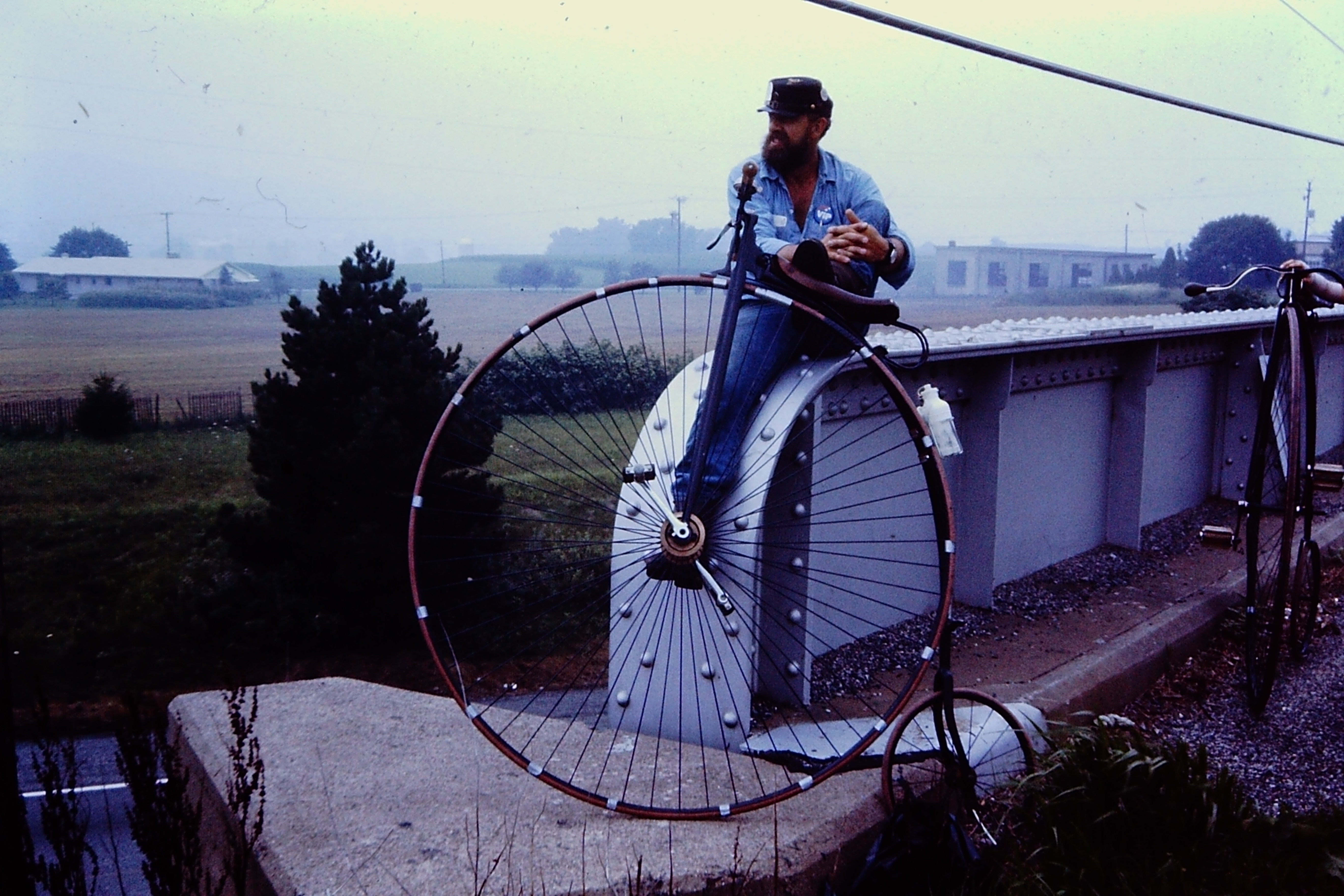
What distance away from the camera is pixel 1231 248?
6.68 meters

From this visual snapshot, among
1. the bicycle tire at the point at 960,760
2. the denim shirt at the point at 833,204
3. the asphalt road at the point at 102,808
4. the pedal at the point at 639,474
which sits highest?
the denim shirt at the point at 833,204

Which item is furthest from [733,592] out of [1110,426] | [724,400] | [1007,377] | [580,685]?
[1110,426]

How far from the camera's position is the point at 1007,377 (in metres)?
5.23

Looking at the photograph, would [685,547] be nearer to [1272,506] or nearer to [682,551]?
[682,551]

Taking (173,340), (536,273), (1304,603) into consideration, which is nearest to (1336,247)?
(1304,603)

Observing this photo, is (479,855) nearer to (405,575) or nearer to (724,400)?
(724,400)

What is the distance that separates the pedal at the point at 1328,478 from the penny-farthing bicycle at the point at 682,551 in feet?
4.93

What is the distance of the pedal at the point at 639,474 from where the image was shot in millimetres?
3281

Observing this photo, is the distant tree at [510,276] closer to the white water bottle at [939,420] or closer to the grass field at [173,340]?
the grass field at [173,340]

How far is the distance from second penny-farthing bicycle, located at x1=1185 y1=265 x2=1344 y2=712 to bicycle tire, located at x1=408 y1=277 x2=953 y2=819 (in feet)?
3.84

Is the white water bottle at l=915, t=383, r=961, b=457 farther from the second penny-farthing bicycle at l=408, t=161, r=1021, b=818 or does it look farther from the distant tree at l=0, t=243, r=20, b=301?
the distant tree at l=0, t=243, r=20, b=301

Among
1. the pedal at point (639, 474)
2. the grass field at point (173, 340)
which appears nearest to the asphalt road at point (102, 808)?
the grass field at point (173, 340)

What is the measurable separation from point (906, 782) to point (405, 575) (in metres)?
2.01

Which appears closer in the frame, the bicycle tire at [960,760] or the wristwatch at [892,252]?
the bicycle tire at [960,760]
